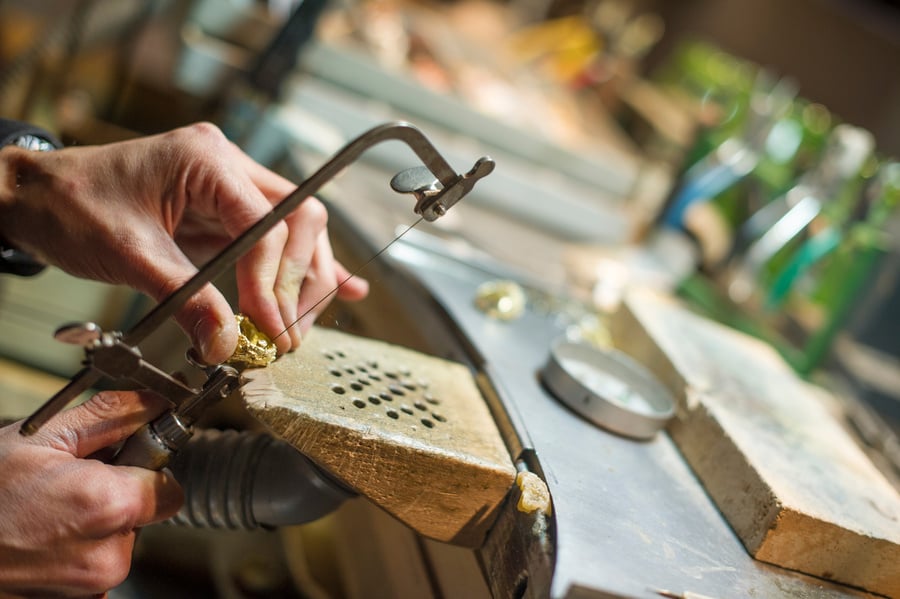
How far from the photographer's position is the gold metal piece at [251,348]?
0.90m

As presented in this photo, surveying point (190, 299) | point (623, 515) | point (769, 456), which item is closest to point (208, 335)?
point (190, 299)

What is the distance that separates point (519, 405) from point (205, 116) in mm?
1780

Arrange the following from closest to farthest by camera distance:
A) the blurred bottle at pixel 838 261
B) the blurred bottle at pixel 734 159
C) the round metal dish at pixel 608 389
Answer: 1. the round metal dish at pixel 608 389
2. the blurred bottle at pixel 838 261
3. the blurred bottle at pixel 734 159

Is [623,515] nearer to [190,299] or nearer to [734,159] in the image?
[190,299]

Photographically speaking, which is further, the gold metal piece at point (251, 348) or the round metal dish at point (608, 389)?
the round metal dish at point (608, 389)

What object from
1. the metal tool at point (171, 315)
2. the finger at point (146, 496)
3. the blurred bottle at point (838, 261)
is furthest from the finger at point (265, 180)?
the blurred bottle at point (838, 261)

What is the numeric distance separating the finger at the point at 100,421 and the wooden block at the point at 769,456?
76 cm

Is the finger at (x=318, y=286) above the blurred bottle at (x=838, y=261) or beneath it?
beneath

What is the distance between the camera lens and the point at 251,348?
2.99 feet

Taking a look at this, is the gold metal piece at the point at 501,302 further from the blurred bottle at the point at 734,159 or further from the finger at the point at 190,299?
the blurred bottle at the point at 734,159

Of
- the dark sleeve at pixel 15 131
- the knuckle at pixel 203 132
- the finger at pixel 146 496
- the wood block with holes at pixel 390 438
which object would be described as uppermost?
the knuckle at pixel 203 132

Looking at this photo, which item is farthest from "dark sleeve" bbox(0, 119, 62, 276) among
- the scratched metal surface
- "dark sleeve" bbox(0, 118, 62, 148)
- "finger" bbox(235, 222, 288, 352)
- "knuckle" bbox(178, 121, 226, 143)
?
the scratched metal surface

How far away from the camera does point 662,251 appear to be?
109 inches

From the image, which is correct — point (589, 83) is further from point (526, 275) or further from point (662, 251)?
point (526, 275)
